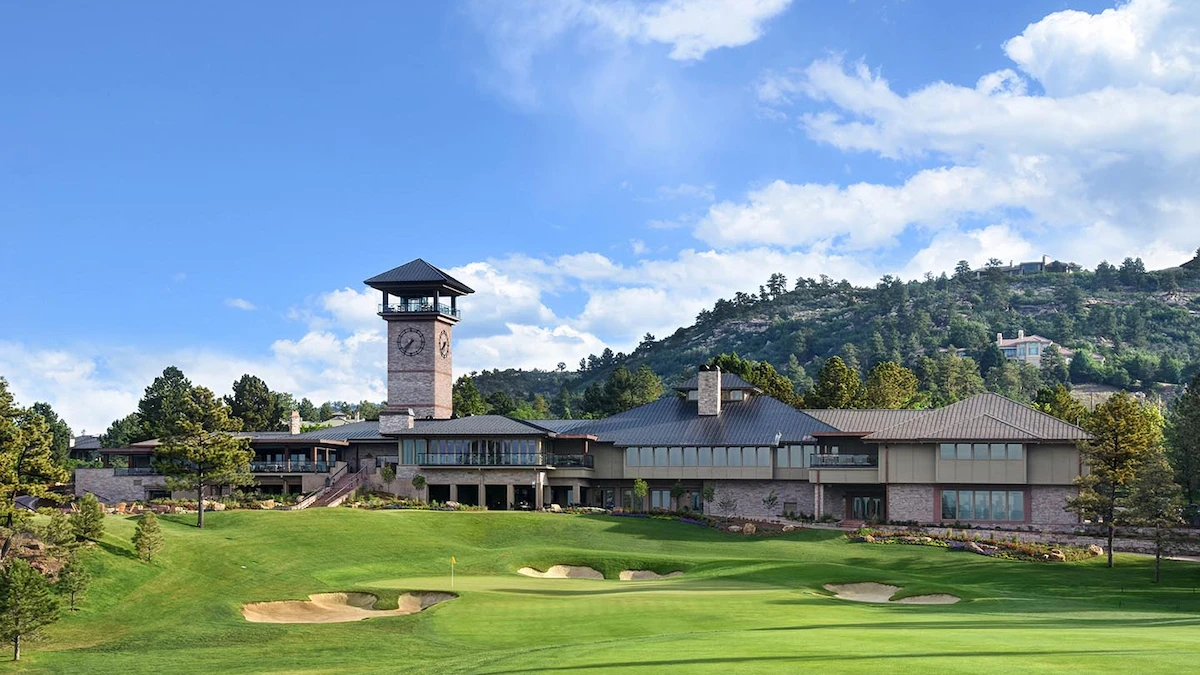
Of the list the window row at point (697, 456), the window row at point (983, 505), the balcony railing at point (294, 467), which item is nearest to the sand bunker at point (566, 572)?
the window row at point (697, 456)

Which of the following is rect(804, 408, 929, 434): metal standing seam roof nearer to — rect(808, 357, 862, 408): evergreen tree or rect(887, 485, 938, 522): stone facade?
rect(887, 485, 938, 522): stone facade

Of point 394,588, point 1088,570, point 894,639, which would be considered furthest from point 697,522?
point 894,639

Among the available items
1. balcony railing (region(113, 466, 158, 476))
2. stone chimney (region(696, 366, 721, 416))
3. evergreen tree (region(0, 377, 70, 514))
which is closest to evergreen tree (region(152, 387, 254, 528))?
evergreen tree (region(0, 377, 70, 514))

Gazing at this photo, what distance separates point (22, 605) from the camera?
35000 millimetres

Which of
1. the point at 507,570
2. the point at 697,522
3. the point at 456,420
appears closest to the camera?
the point at 507,570

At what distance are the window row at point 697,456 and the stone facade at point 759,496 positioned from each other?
136cm

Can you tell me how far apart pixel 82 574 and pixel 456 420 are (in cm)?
4123

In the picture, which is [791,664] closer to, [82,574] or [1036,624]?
[1036,624]

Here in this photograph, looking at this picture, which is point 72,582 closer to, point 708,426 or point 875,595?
point 875,595

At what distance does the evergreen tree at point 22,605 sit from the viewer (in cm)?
3481

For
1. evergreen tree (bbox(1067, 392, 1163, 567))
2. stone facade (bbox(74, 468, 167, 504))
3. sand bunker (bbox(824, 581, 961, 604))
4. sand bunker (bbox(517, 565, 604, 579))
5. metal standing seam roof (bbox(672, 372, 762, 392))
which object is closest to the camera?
sand bunker (bbox(824, 581, 961, 604))

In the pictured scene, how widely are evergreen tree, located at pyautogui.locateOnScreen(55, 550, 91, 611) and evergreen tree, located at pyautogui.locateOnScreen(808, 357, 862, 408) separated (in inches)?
2458

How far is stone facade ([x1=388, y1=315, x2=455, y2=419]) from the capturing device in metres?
87.2

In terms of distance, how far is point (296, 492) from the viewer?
81.9 m
